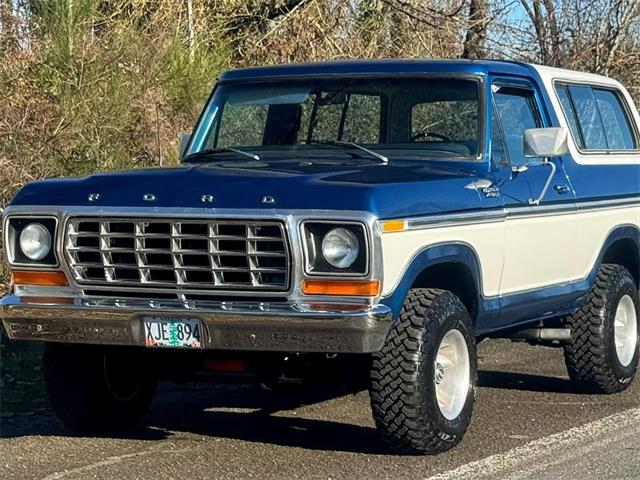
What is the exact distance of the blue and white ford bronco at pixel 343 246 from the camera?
614 cm

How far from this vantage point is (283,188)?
624cm

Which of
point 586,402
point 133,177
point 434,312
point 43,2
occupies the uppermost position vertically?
point 43,2

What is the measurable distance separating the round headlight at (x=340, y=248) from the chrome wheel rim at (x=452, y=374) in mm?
846

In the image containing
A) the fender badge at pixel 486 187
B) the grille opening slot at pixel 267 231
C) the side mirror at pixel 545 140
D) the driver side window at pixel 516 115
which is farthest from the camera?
the driver side window at pixel 516 115

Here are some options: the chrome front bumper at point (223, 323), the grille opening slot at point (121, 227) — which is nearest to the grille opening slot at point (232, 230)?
the chrome front bumper at point (223, 323)

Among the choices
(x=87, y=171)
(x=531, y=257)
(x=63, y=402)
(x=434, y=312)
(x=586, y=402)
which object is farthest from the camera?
(x=87, y=171)

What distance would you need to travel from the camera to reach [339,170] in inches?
266

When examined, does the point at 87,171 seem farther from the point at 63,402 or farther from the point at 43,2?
the point at 63,402

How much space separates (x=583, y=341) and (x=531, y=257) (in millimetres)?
1007

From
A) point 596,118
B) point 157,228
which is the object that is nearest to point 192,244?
point 157,228

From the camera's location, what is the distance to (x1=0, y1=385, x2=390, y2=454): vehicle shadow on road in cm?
707

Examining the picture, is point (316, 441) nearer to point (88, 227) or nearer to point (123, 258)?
point (123, 258)

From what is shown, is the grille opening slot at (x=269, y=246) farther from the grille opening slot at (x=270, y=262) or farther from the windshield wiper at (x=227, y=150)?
the windshield wiper at (x=227, y=150)

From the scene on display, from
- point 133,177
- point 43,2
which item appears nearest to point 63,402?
point 133,177
